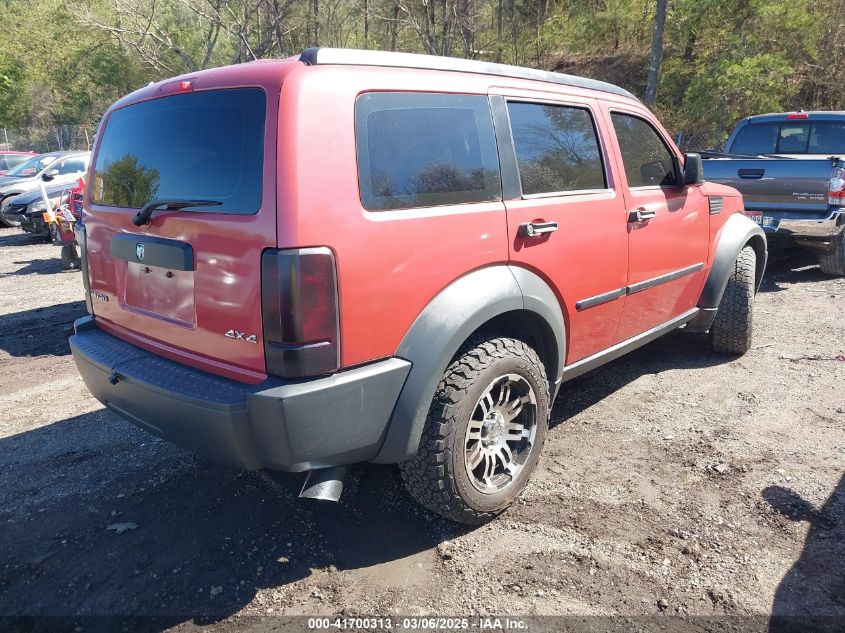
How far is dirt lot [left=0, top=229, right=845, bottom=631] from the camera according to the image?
234 centimetres

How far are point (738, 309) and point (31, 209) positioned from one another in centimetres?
1229

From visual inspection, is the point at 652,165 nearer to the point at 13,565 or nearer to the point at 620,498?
the point at 620,498

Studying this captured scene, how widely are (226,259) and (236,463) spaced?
0.77 metres

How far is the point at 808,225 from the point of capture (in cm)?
659

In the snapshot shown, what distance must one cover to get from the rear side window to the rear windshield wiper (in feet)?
2.01

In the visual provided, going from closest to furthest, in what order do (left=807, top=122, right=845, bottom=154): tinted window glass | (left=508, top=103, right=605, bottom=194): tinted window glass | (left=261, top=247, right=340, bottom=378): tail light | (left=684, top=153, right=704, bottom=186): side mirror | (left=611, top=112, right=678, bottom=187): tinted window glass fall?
1. (left=261, top=247, right=340, bottom=378): tail light
2. (left=508, top=103, right=605, bottom=194): tinted window glass
3. (left=611, top=112, right=678, bottom=187): tinted window glass
4. (left=684, top=153, right=704, bottom=186): side mirror
5. (left=807, top=122, right=845, bottom=154): tinted window glass

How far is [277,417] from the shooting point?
2031 millimetres

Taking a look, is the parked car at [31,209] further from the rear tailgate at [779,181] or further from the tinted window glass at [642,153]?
the rear tailgate at [779,181]

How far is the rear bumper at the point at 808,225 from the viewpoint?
652 centimetres

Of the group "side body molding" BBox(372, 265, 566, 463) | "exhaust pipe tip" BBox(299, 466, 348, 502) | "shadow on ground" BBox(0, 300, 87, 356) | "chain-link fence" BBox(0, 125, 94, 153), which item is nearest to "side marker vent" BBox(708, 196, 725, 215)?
"side body molding" BBox(372, 265, 566, 463)

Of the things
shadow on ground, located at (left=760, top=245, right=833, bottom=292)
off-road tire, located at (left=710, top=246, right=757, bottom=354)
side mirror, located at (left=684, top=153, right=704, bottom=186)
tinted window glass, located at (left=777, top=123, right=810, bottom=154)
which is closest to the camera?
side mirror, located at (left=684, top=153, right=704, bottom=186)

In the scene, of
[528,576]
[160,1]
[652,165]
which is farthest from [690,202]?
[160,1]

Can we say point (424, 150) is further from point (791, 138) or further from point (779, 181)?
point (791, 138)

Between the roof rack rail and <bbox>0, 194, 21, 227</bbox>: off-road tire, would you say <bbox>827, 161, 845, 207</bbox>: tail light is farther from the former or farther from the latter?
<bbox>0, 194, 21, 227</bbox>: off-road tire
